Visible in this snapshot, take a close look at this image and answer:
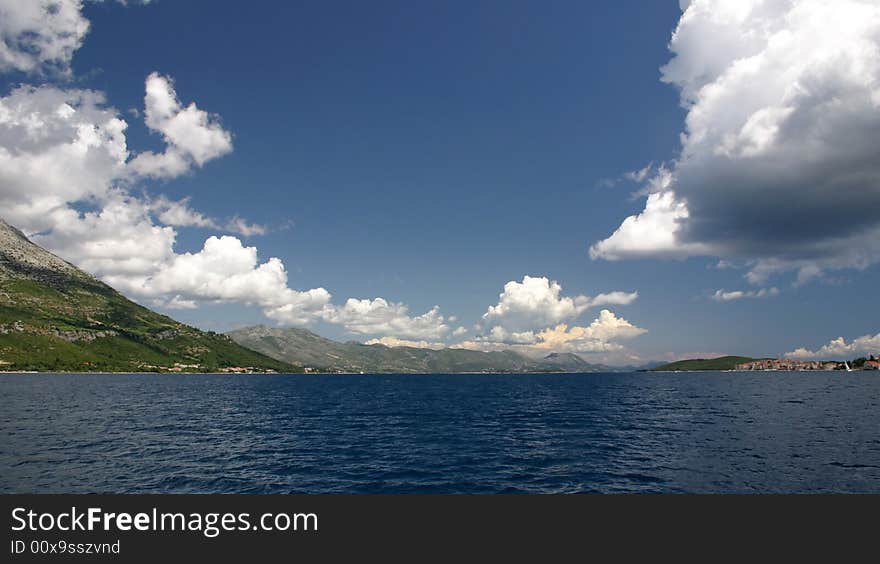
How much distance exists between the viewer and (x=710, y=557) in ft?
72.0

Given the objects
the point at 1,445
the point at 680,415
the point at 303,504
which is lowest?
the point at 680,415

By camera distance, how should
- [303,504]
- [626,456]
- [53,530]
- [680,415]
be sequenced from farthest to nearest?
[680,415], [626,456], [303,504], [53,530]

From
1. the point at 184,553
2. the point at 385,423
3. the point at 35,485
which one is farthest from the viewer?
the point at 385,423

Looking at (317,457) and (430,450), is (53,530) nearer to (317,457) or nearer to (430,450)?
(317,457)

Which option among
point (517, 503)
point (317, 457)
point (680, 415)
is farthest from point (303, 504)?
point (680, 415)

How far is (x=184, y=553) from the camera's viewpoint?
794 inches

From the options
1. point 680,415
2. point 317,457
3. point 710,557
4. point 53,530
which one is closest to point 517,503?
point 710,557

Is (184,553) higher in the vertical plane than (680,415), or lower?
higher

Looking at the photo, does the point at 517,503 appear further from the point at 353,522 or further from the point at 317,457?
the point at 317,457

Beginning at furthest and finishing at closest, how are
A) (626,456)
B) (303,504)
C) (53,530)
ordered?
(626,456) → (303,504) → (53,530)

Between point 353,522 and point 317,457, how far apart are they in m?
35.5

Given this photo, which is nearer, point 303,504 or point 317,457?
point 303,504

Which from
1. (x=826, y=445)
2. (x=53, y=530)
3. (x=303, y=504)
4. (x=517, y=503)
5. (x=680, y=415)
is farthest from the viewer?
(x=680, y=415)

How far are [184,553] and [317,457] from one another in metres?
36.6
